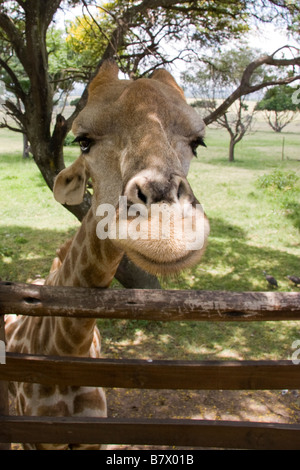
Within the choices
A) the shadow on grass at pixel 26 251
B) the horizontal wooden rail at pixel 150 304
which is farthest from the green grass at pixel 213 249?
the horizontal wooden rail at pixel 150 304

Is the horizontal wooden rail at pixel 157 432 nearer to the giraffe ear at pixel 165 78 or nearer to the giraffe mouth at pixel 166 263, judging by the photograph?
the giraffe mouth at pixel 166 263

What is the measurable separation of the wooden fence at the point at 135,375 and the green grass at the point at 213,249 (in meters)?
0.39

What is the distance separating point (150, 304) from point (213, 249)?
6498 mm

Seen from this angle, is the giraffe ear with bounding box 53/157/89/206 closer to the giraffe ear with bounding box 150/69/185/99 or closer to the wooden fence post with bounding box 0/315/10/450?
the giraffe ear with bounding box 150/69/185/99

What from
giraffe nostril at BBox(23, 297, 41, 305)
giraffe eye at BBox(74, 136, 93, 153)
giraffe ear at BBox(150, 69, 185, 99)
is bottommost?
giraffe nostril at BBox(23, 297, 41, 305)

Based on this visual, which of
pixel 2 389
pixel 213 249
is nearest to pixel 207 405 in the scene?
pixel 2 389

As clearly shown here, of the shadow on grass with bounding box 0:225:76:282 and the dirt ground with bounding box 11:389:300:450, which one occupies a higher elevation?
the shadow on grass with bounding box 0:225:76:282

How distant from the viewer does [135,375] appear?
80.1 inches

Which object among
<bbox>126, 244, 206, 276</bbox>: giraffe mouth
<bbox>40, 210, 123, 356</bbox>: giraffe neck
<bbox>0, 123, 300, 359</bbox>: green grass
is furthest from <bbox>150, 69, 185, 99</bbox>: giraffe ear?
<bbox>126, 244, 206, 276</bbox>: giraffe mouth

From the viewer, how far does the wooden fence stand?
192cm

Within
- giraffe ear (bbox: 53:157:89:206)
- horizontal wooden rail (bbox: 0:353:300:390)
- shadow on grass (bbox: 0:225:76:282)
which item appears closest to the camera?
horizontal wooden rail (bbox: 0:353:300:390)

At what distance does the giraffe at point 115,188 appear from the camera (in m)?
1.66

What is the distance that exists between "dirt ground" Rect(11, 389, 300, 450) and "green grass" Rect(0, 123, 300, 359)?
0.65m
